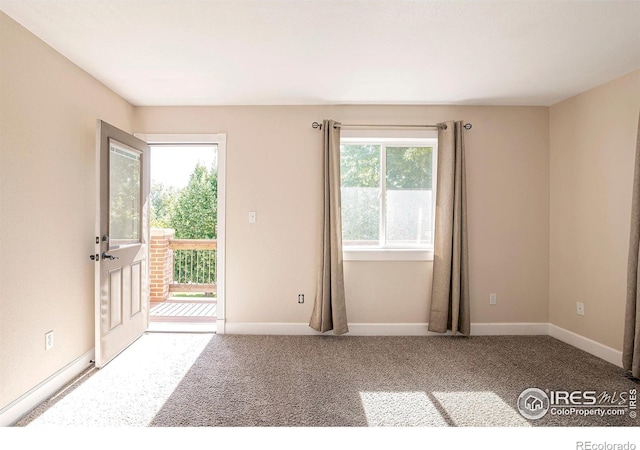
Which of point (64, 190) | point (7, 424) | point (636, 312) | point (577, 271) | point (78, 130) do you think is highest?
point (78, 130)

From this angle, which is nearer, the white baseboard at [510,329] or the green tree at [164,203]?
the white baseboard at [510,329]

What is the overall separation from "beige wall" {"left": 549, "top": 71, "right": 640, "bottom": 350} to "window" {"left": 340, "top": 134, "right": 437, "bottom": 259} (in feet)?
4.33

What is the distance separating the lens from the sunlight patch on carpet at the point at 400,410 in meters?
2.07

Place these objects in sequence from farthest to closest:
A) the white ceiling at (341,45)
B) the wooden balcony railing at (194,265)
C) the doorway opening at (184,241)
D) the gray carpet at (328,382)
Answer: the wooden balcony railing at (194,265), the doorway opening at (184,241), the gray carpet at (328,382), the white ceiling at (341,45)

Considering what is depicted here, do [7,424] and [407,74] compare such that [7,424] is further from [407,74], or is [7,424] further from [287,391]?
[407,74]

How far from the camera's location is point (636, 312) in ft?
8.50

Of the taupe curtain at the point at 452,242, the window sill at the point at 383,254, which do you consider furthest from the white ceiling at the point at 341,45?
the window sill at the point at 383,254

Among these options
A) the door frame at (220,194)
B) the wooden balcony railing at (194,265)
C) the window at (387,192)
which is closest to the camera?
the door frame at (220,194)

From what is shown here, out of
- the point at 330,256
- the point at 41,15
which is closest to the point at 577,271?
the point at 330,256

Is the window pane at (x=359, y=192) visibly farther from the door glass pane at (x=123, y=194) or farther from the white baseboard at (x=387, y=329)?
the door glass pane at (x=123, y=194)

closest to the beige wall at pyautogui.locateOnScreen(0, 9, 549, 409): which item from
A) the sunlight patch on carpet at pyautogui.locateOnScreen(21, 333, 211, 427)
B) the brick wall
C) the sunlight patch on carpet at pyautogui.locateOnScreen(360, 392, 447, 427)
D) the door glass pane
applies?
the door glass pane

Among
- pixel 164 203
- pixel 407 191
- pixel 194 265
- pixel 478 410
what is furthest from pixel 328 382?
pixel 164 203

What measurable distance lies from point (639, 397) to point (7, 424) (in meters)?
4.19

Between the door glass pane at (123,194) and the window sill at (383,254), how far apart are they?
7.24 feet
